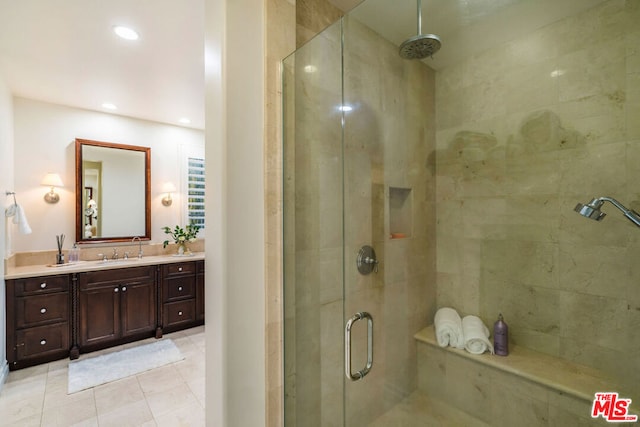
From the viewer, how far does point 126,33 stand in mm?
2074

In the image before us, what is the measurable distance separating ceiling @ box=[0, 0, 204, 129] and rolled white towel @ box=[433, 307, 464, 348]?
2.45 metres

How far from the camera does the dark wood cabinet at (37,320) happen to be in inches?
107

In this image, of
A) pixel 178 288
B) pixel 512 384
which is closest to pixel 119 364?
pixel 178 288

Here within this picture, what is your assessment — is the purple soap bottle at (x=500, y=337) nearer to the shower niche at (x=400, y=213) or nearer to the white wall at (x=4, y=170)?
the shower niche at (x=400, y=213)

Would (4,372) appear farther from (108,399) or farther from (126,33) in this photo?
(126,33)

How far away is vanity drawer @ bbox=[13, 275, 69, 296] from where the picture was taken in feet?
8.99

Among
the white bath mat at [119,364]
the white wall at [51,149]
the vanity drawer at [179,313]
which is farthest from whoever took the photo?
the vanity drawer at [179,313]

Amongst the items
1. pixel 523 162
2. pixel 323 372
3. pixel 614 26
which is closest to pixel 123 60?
pixel 323 372

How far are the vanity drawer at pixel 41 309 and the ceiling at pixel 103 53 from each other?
6.96 ft

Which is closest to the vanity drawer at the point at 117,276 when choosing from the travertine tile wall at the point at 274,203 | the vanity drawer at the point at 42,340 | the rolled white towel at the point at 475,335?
the vanity drawer at the point at 42,340

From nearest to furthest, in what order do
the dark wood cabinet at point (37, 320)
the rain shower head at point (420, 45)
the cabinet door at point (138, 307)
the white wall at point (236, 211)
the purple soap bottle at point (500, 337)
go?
1. the white wall at point (236, 211)
2. the rain shower head at point (420, 45)
3. the purple soap bottle at point (500, 337)
4. the dark wood cabinet at point (37, 320)
5. the cabinet door at point (138, 307)

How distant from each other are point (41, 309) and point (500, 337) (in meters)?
3.97

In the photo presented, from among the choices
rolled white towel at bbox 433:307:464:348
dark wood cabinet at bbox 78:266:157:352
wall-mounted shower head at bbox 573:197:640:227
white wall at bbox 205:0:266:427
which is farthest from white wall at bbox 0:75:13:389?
wall-mounted shower head at bbox 573:197:640:227

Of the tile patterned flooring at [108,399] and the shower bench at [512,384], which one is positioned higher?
the shower bench at [512,384]
